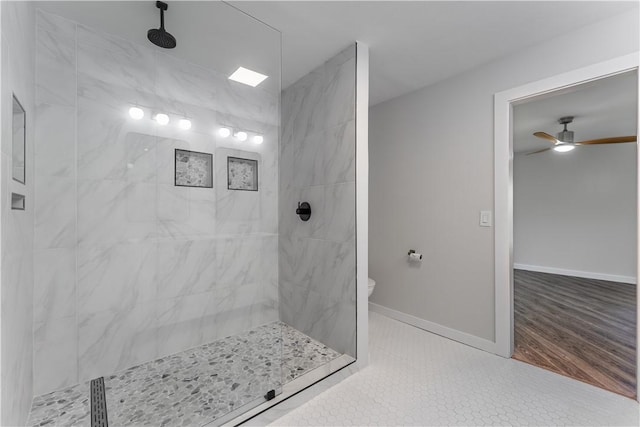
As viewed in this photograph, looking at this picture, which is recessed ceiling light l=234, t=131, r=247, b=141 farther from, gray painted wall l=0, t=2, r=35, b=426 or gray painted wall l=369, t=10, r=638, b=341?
gray painted wall l=369, t=10, r=638, b=341

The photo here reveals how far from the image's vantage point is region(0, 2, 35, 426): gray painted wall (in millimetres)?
957

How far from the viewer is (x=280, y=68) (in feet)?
6.53

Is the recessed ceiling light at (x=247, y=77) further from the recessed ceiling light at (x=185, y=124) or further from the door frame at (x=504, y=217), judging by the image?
the door frame at (x=504, y=217)

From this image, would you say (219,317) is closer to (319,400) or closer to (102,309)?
(102,309)

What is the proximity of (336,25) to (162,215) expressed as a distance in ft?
5.14

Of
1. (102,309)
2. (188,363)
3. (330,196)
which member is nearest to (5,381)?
(102,309)

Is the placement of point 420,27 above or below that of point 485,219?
above

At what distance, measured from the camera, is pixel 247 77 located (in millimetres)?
1775

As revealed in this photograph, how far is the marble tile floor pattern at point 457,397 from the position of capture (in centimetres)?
145

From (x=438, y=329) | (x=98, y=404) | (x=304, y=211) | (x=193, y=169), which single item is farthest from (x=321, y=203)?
(x=98, y=404)

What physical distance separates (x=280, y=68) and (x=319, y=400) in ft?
7.07

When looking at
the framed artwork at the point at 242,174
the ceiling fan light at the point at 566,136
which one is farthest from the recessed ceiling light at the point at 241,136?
the ceiling fan light at the point at 566,136

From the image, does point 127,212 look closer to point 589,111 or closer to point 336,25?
point 336,25

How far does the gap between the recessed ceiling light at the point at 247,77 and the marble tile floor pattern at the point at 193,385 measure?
5.29 ft
